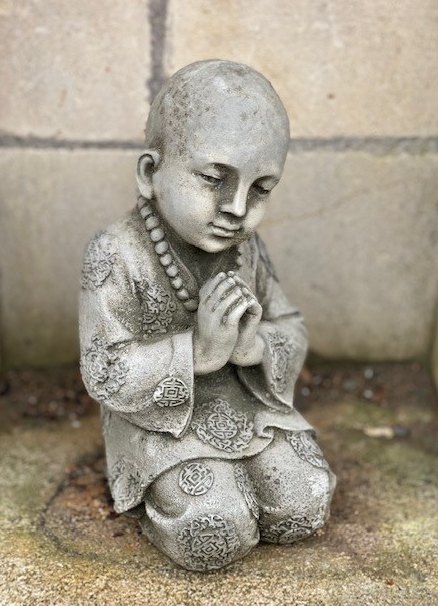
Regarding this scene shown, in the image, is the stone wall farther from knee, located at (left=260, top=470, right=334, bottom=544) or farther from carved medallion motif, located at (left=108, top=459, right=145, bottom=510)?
knee, located at (left=260, top=470, right=334, bottom=544)

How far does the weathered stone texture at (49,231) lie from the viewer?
2951 millimetres

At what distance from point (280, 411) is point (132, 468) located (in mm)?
464

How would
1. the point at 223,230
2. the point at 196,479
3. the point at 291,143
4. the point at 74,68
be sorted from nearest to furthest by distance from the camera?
the point at 223,230 → the point at 196,479 → the point at 74,68 → the point at 291,143

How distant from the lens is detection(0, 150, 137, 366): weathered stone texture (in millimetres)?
2951

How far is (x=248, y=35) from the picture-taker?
111 inches

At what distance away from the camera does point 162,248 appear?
7.27 feet

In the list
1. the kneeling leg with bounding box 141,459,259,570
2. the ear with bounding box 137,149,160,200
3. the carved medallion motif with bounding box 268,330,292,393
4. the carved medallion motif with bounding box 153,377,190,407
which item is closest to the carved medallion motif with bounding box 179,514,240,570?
the kneeling leg with bounding box 141,459,259,570

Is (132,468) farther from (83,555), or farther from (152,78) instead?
(152,78)

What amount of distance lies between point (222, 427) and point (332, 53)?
55.1 inches

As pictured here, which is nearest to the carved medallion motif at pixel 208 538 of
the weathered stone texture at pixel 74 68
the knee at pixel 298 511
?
the knee at pixel 298 511

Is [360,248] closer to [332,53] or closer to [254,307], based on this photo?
[332,53]

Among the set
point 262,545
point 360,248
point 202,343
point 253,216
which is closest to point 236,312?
point 202,343

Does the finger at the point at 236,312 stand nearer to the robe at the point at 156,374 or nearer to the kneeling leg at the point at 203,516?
the robe at the point at 156,374

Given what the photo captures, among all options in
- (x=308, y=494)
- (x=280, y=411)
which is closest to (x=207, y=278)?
(x=280, y=411)
